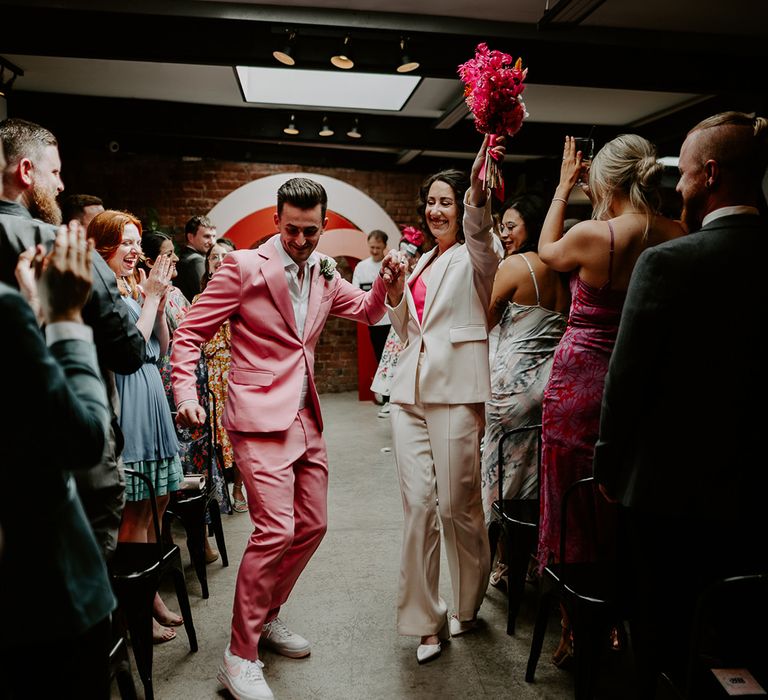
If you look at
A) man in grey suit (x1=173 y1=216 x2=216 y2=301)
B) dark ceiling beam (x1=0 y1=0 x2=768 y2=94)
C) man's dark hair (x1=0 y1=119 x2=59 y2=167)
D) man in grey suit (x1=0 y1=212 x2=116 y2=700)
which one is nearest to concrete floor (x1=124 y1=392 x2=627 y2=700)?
man in grey suit (x1=0 y1=212 x2=116 y2=700)

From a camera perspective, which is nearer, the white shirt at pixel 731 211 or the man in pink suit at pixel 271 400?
the white shirt at pixel 731 211

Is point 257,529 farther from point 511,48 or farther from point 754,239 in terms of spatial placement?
point 511,48

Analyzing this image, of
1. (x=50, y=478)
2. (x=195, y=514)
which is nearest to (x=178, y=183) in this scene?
(x=195, y=514)

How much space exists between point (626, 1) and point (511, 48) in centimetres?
73

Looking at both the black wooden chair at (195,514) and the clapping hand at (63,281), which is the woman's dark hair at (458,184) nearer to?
the black wooden chair at (195,514)

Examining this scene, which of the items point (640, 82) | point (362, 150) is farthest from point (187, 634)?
point (362, 150)

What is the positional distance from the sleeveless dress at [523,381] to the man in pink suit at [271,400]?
0.70 meters

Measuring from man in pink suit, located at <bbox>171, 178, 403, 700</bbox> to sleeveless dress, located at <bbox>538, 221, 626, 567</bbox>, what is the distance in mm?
726

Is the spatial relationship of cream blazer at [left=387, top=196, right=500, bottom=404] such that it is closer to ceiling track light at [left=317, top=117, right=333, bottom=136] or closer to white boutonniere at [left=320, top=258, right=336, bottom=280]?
white boutonniere at [left=320, top=258, right=336, bottom=280]

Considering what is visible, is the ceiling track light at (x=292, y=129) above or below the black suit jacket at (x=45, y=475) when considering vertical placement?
above

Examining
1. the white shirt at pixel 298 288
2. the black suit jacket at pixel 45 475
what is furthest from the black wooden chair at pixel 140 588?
the black suit jacket at pixel 45 475

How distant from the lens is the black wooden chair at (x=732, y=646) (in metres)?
1.41

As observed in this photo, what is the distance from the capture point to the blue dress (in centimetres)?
240

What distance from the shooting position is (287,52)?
13.1 ft
